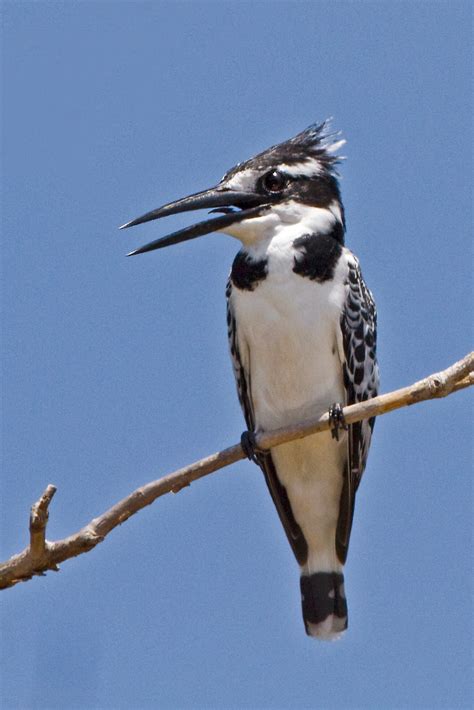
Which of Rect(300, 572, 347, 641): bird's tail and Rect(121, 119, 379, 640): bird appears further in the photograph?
Rect(300, 572, 347, 641): bird's tail

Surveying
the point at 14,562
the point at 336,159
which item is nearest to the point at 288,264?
the point at 336,159

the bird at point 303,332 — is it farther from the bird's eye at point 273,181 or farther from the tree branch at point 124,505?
the tree branch at point 124,505

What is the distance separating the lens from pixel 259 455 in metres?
6.14

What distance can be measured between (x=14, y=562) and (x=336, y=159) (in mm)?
3097

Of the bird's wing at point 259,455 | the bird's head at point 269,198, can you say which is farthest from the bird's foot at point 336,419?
the bird's head at point 269,198

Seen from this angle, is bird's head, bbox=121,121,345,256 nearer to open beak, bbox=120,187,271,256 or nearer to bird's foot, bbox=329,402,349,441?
open beak, bbox=120,187,271,256

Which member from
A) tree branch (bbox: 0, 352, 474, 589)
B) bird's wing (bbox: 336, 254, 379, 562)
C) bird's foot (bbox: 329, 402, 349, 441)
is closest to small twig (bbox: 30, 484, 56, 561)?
tree branch (bbox: 0, 352, 474, 589)

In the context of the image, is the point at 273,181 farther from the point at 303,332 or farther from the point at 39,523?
the point at 39,523

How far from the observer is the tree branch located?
4.35 meters

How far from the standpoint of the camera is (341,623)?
6.39 metres

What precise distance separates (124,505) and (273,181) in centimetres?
235

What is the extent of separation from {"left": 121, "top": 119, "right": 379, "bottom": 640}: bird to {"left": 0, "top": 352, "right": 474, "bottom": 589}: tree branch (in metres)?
1.07

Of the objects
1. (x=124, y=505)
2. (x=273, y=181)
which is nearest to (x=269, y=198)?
(x=273, y=181)

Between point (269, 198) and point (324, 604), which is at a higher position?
A: point (269, 198)
